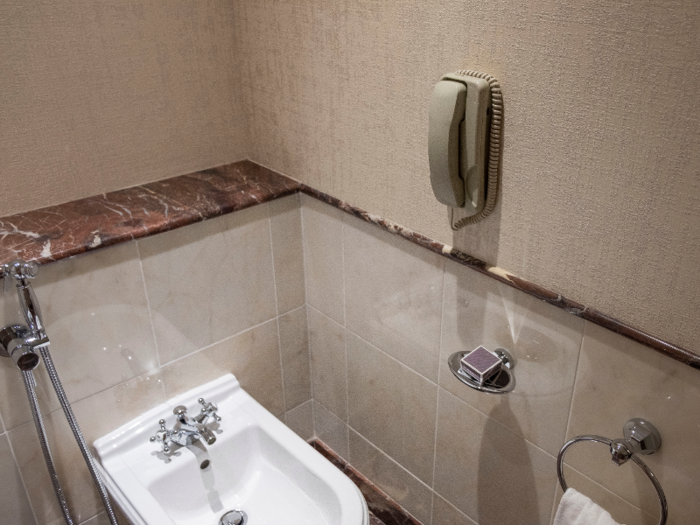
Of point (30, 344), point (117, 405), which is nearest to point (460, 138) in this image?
point (30, 344)

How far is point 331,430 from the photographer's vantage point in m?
1.89

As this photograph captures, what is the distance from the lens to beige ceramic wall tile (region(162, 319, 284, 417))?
61.1 inches

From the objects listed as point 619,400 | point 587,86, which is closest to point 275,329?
point 619,400

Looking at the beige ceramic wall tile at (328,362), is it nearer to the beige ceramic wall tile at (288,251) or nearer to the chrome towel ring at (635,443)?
the beige ceramic wall tile at (288,251)

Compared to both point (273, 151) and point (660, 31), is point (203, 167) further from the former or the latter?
point (660, 31)

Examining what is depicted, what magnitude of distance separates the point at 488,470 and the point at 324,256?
657mm

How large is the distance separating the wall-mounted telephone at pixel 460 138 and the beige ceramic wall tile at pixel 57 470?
97cm

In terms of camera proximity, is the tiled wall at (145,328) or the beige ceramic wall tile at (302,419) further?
the beige ceramic wall tile at (302,419)

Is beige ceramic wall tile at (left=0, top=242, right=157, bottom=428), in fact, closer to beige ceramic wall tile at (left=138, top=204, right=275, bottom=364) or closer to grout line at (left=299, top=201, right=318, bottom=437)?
beige ceramic wall tile at (left=138, top=204, right=275, bottom=364)

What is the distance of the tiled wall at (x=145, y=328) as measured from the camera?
51.4 inches

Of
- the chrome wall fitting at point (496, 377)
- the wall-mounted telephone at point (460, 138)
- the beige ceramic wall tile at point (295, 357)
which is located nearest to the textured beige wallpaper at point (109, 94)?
the beige ceramic wall tile at point (295, 357)

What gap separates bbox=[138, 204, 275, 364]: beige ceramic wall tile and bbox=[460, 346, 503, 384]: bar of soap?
2.11 feet

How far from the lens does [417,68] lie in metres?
1.17

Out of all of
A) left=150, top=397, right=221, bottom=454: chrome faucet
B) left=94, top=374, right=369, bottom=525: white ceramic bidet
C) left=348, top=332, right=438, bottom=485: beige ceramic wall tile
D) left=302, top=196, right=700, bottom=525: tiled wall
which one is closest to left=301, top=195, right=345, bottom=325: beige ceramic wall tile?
left=302, top=196, right=700, bottom=525: tiled wall
